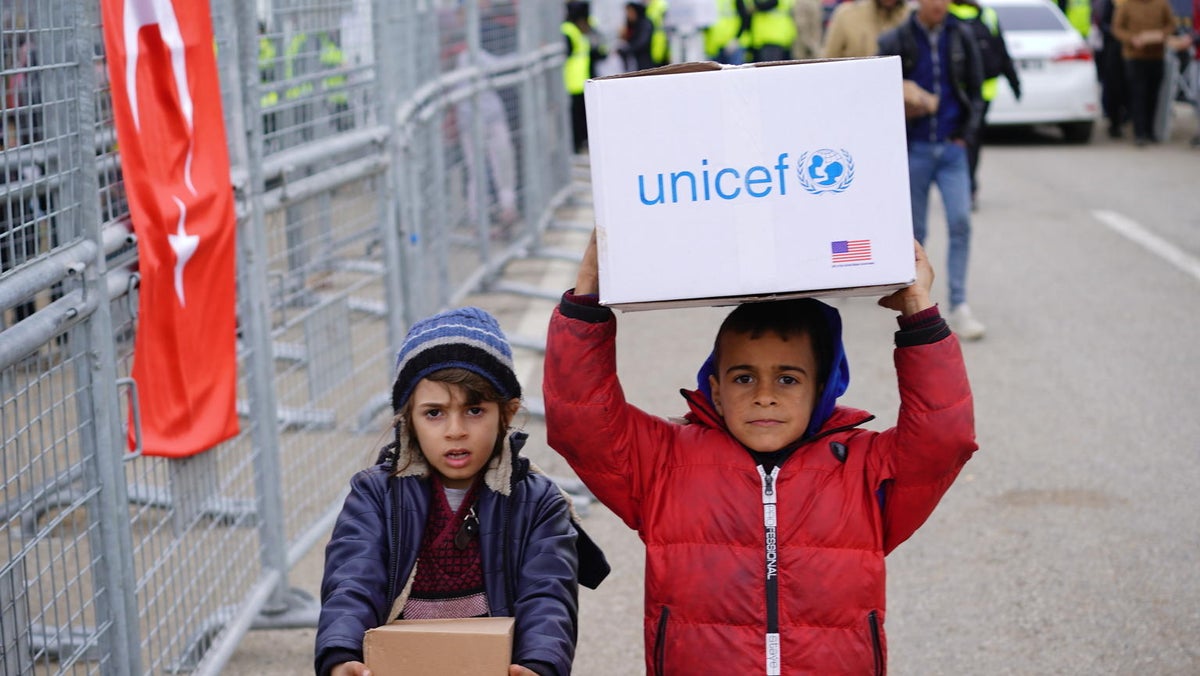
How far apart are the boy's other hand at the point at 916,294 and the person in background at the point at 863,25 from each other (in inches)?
269

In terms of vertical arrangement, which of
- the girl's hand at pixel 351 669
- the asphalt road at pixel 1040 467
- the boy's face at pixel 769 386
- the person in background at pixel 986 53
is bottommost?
the asphalt road at pixel 1040 467

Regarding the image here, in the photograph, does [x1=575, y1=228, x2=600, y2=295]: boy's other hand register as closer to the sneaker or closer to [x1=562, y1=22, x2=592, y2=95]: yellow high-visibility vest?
the sneaker

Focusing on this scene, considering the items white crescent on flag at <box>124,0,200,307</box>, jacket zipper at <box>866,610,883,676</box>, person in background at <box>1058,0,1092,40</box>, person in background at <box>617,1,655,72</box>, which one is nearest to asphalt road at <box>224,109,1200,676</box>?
jacket zipper at <box>866,610,883,676</box>

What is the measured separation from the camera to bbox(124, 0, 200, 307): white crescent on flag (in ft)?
11.5

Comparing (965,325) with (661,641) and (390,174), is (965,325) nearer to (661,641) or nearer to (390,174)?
(390,174)

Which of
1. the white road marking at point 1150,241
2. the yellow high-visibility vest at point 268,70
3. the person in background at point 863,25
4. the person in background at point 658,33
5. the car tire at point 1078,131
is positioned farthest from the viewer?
the person in background at point 658,33

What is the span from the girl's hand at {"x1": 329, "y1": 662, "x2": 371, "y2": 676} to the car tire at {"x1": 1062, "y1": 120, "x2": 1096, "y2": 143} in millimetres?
16358

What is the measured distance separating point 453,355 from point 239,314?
189cm

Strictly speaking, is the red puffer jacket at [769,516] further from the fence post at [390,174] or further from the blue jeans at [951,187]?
the blue jeans at [951,187]

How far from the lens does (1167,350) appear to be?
817 centimetres

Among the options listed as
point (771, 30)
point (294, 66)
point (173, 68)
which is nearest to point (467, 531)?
point (173, 68)

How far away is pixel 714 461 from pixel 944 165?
6.06 metres

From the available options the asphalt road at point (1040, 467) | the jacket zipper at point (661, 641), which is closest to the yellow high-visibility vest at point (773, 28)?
the asphalt road at point (1040, 467)

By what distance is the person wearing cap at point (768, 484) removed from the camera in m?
2.86
